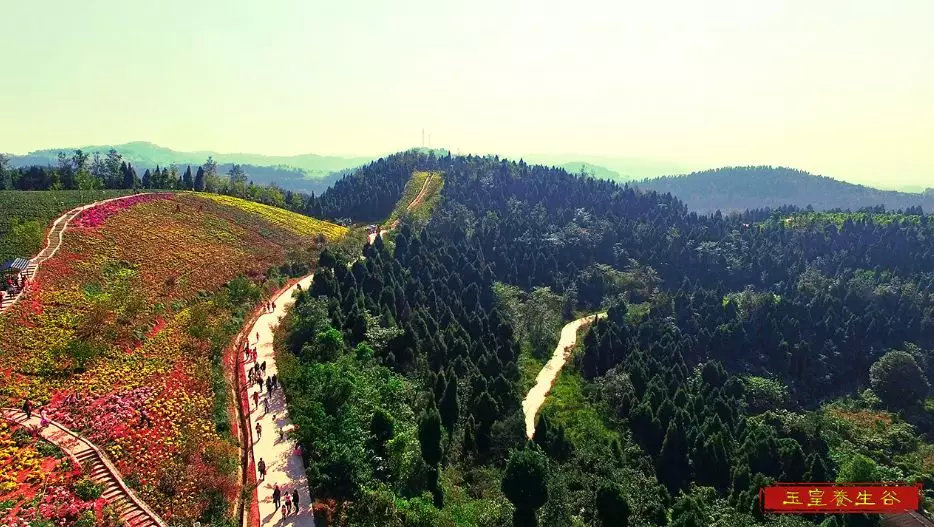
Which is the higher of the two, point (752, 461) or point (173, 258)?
point (173, 258)

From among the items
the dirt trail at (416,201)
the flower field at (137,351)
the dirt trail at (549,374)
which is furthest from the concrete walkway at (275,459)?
the dirt trail at (416,201)

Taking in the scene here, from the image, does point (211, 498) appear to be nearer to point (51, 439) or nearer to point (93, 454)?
point (93, 454)

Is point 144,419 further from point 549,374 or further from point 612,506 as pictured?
point 549,374

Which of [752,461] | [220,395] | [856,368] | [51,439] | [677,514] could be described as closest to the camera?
[51,439]

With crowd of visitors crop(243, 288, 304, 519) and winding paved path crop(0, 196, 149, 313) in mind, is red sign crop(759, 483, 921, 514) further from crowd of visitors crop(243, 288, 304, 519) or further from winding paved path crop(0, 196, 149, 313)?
winding paved path crop(0, 196, 149, 313)

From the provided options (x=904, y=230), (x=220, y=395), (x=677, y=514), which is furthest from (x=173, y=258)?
(x=904, y=230)

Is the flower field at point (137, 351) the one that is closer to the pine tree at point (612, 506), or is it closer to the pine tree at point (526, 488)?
the pine tree at point (526, 488)
